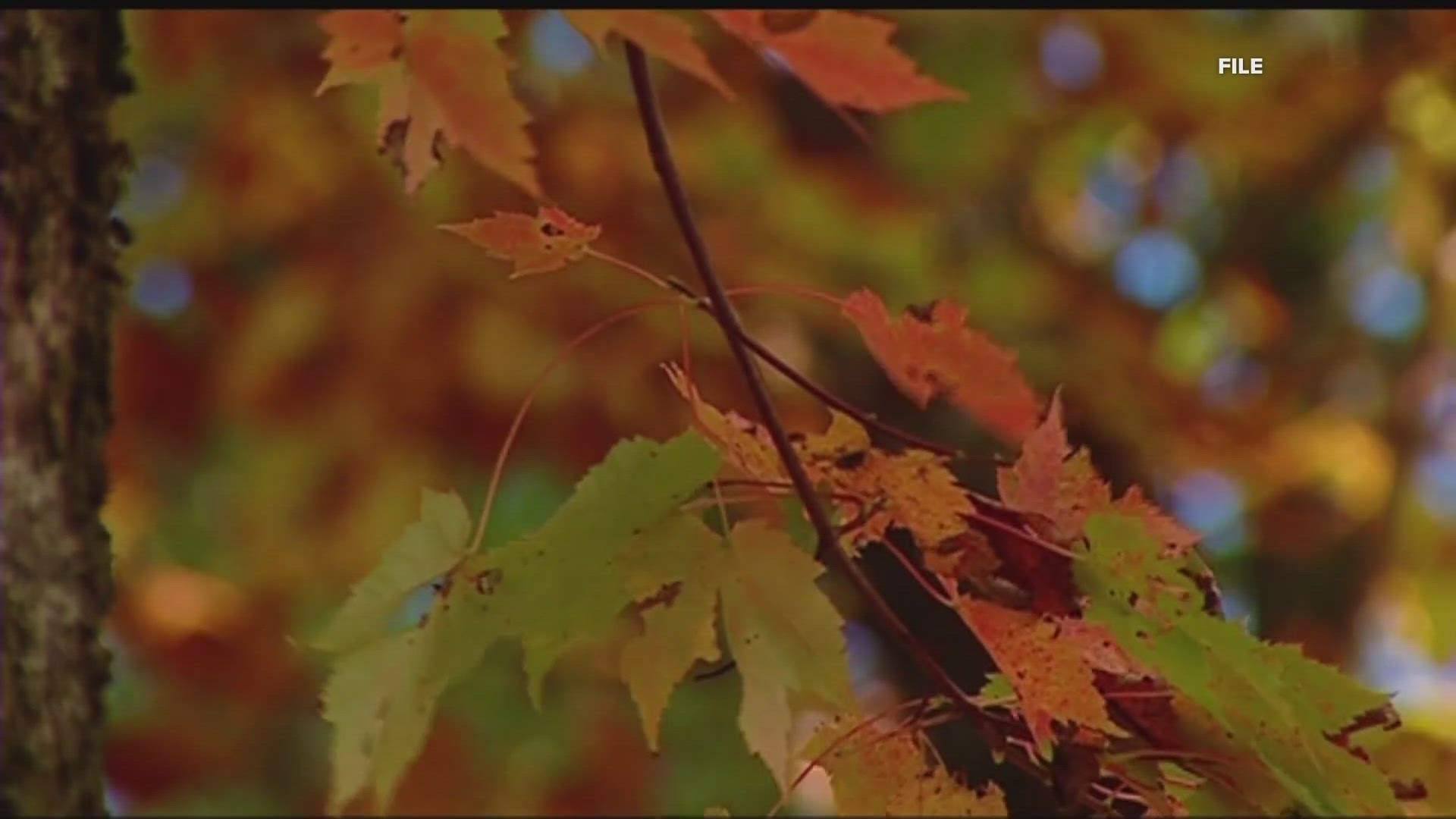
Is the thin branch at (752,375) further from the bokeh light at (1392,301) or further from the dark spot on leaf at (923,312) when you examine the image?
the bokeh light at (1392,301)

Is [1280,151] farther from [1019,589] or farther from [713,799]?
[1019,589]

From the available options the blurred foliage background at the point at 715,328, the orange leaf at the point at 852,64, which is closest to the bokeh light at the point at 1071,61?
the blurred foliage background at the point at 715,328

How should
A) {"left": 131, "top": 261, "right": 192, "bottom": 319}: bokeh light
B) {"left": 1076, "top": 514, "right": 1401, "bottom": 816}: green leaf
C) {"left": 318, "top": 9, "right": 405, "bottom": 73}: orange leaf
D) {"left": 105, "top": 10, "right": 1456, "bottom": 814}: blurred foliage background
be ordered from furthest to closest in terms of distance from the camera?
{"left": 131, "top": 261, "right": 192, "bottom": 319}: bokeh light < {"left": 105, "top": 10, "right": 1456, "bottom": 814}: blurred foliage background < {"left": 318, "top": 9, "right": 405, "bottom": 73}: orange leaf < {"left": 1076, "top": 514, "right": 1401, "bottom": 816}: green leaf

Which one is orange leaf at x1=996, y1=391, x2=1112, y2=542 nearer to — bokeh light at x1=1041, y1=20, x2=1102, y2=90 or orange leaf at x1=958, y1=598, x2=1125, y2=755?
orange leaf at x1=958, y1=598, x2=1125, y2=755

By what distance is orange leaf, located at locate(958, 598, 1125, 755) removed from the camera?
48 cm

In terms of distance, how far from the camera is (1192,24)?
2.18 meters

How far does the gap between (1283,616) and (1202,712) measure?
6.49 feet

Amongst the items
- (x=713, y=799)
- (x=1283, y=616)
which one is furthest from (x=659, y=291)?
(x=1283, y=616)

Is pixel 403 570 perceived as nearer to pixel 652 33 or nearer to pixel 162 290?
pixel 652 33

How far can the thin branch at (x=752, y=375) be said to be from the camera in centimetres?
51

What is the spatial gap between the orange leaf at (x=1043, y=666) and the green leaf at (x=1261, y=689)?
0.05 ft

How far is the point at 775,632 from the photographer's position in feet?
1.76

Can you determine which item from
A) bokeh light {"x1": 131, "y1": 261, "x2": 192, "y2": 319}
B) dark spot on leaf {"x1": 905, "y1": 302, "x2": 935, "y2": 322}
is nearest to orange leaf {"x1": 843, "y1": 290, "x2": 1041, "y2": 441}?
dark spot on leaf {"x1": 905, "y1": 302, "x2": 935, "y2": 322}

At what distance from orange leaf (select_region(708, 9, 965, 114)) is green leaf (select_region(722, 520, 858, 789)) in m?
0.17
